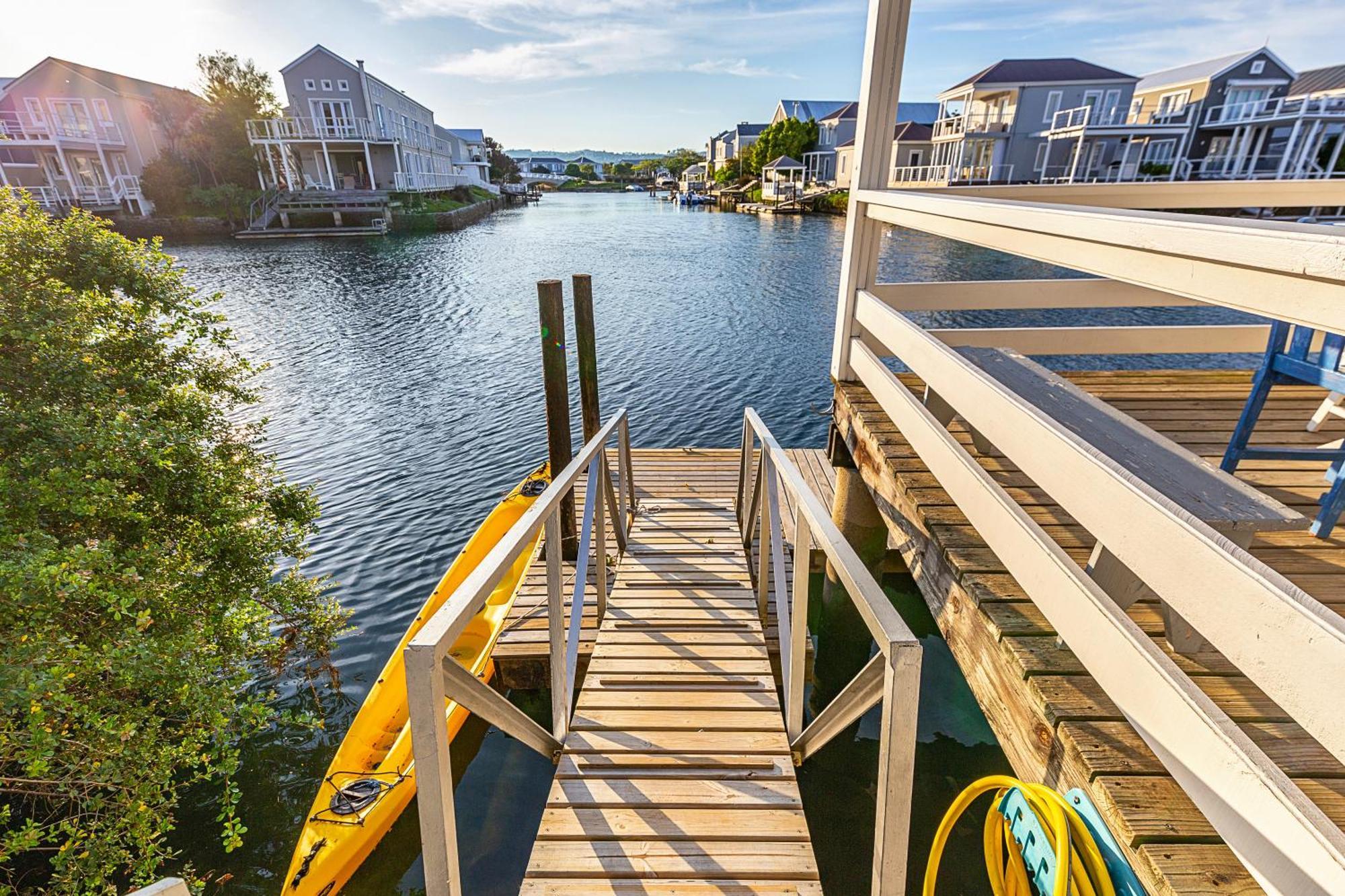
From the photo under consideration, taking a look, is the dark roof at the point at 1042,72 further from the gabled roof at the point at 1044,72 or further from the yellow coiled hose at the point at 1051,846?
the yellow coiled hose at the point at 1051,846

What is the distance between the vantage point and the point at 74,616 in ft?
12.2

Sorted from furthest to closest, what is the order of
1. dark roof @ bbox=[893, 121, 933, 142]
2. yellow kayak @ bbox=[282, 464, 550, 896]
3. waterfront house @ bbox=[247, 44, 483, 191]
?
dark roof @ bbox=[893, 121, 933, 142] → waterfront house @ bbox=[247, 44, 483, 191] → yellow kayak @ bbox=[282, 464, 550, 896]

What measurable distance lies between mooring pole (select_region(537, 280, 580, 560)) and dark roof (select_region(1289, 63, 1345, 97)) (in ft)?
135

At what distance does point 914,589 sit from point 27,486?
7.93 m

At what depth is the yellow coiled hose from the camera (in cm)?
174

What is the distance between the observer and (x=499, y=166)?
88938 millimetres

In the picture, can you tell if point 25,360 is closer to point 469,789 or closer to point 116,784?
point 116,784

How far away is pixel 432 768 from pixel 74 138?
54.0 m

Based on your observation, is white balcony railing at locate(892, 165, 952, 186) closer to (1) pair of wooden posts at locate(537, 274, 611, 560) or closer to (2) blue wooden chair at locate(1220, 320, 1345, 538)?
(1) pair of wooden posts at locate(537, 274, 611, 560)

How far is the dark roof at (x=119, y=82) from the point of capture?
1462 inches

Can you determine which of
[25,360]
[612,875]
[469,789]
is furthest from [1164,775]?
[25,360]

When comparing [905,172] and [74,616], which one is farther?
[905,172]

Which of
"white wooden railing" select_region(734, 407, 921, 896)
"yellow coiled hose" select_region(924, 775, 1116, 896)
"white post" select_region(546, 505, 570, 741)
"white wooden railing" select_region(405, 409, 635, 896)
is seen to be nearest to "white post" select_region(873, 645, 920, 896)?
"white wooden railing" select_region(734, 407, 921, 896)

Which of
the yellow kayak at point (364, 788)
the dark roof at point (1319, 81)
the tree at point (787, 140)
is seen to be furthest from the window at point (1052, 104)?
the yellow kayak at point (364, 788)
